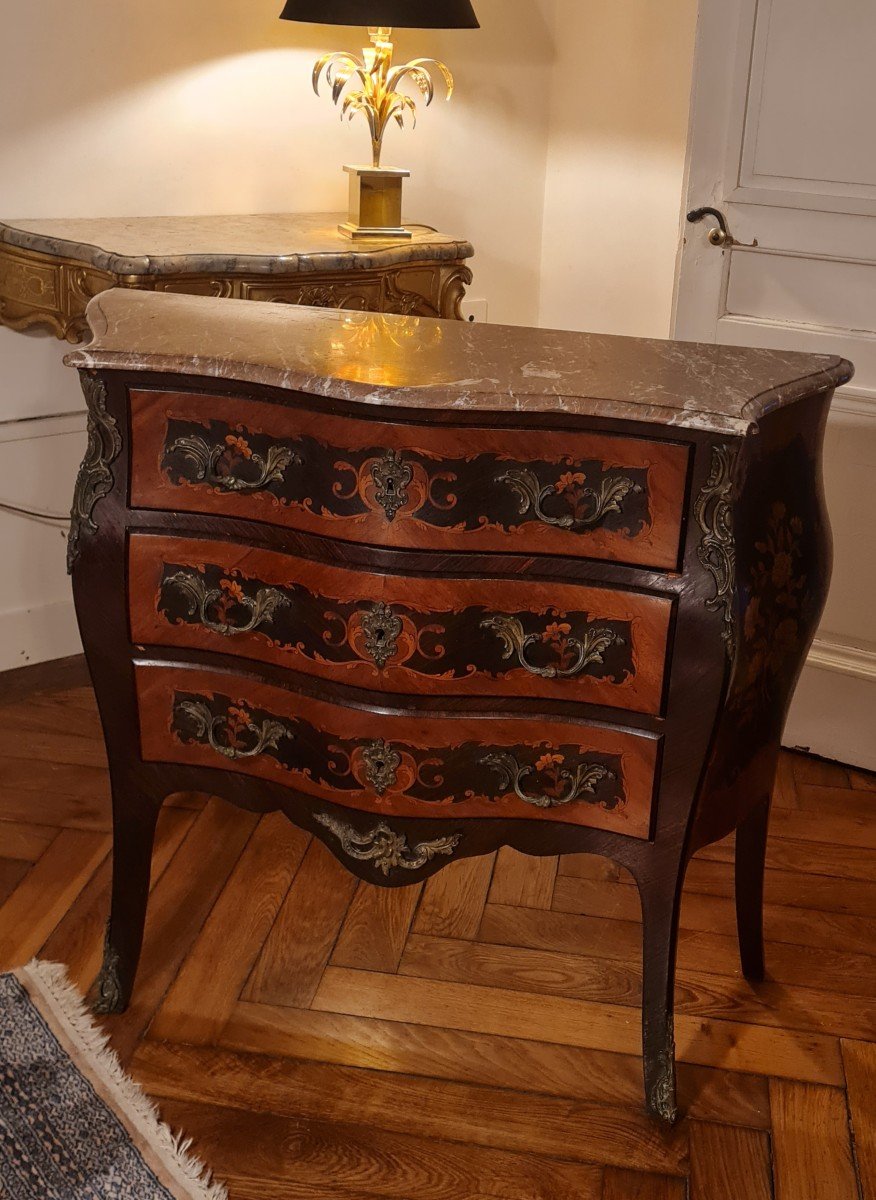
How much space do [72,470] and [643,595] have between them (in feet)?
6.01

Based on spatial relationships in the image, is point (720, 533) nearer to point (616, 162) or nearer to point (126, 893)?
point (126, 893)

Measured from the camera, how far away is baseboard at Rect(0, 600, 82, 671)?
3000 mm

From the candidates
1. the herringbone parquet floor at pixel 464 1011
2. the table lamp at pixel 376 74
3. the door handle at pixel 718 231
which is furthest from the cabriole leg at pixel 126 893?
the door handle at pixel 718 231

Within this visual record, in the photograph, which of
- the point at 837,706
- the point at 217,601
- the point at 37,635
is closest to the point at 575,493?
the point at 217,601

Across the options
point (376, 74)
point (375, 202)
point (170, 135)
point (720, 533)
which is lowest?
point (720, 533)

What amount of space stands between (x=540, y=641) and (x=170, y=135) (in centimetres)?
181

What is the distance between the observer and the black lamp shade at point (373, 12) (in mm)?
2535

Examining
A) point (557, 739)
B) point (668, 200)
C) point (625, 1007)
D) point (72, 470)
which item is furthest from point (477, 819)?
point (668, 200)

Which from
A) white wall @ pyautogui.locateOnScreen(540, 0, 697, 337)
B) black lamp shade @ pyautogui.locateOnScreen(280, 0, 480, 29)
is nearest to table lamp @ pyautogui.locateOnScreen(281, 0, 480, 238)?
black lamp shade @ pyautogui.locateOnScreen(280, 0, 480, 29)

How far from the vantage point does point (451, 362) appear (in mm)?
1590

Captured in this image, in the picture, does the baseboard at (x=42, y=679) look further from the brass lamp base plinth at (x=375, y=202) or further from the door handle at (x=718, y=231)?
the door handle at (x=718, y=231)

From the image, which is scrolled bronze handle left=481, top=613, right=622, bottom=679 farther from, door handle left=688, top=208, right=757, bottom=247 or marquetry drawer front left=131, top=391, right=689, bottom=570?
door handle left=688, top=208, right=757, bottom=247

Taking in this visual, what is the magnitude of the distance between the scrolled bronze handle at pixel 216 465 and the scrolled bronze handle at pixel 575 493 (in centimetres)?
28

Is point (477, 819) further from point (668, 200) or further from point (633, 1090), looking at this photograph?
point (668, 200)
